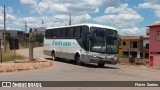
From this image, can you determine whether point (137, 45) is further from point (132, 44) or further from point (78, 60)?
point (78, 60)

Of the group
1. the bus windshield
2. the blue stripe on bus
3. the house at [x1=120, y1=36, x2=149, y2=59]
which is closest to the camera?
the bus windshield

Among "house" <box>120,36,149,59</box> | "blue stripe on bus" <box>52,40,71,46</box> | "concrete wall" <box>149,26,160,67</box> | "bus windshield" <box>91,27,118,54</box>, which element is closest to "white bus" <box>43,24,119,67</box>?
"bus windshield" <box>91,27,118,54</box>

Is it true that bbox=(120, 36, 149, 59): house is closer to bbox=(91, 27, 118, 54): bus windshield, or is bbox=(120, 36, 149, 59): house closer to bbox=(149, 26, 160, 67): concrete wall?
bbox=(149, 26, 160, 67): concrete wall

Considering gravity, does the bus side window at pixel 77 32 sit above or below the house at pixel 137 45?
above

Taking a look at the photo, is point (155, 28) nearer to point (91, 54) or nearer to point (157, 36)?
point (157, 36)

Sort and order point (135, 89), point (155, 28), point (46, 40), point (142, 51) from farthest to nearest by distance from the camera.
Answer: point (142, 51) → point (155, 28) → point (46, 40) → point (135, 89)

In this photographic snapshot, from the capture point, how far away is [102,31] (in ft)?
94.0

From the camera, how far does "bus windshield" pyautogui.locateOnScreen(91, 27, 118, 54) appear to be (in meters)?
28.5

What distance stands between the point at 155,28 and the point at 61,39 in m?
16.4

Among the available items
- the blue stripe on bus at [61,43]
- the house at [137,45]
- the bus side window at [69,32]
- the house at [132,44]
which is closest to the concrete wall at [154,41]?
the blue stripe on bus at [61,43]

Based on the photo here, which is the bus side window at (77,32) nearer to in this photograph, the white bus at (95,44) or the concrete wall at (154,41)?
the white bus at (95,44)

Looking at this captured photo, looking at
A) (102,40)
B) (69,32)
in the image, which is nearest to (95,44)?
(102,40)

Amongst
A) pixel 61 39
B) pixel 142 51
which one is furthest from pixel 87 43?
pixel 142 51

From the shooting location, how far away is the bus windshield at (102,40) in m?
28.5
